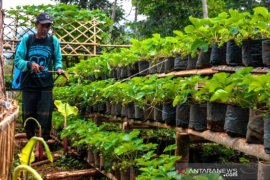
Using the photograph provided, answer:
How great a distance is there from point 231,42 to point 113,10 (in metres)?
15.4

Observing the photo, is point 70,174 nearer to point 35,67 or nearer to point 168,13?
point 35,67

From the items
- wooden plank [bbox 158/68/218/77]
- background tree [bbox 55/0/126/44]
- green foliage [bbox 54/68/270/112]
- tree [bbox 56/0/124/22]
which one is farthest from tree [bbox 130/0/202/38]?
wooden plank [bbox 158/68/218/77]

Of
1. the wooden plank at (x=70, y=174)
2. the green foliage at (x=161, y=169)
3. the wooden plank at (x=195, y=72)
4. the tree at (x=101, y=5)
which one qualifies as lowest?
the wooden plank at (x=70, y=174)

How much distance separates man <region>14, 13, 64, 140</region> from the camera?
15.8ft

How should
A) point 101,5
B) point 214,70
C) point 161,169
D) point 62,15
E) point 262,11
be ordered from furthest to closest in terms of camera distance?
point 101,5 → point 62,15 → point 214,70 → point 161,169 → point 262,11

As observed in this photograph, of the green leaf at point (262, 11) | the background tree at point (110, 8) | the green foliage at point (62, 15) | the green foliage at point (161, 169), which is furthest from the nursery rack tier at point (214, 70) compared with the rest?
the background tree at point (110, 8)

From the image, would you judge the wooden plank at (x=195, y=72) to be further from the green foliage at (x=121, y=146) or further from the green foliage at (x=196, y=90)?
the green foliage at (x=121, y=146)

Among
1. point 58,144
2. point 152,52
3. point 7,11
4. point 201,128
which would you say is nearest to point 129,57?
point 152,52

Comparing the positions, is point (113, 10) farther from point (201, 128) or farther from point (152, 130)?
point (201, 128)

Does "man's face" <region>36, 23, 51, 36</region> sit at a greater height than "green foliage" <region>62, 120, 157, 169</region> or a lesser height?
greater

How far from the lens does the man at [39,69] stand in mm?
4820

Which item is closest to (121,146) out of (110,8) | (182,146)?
(182,146)

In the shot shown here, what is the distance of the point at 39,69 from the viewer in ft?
15.4

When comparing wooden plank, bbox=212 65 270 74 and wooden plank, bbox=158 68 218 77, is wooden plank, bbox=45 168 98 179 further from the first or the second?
wooden plank, bbox=212 65 270 74
